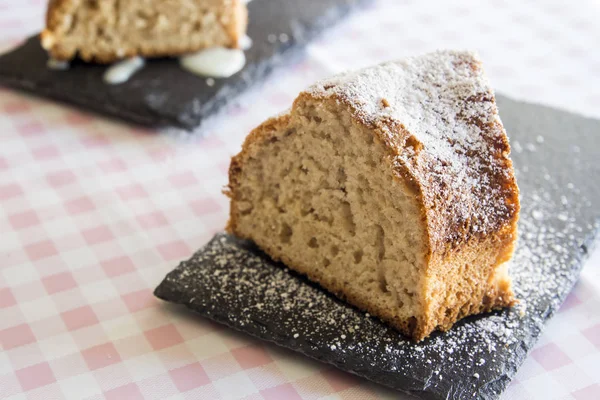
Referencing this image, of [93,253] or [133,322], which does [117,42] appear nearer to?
[93,253]

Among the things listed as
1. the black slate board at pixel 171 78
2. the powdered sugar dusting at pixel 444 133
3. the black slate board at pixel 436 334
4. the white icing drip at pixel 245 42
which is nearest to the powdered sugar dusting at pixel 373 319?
the black slate board at pixel 436 334

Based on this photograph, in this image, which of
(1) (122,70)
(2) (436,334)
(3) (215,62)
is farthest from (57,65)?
(2) (436,334)

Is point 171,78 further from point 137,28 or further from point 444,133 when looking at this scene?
point 444,133

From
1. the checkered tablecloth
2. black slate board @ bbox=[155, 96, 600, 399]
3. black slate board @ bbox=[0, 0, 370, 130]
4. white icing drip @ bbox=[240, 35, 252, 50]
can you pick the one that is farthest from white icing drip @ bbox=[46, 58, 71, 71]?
black slate board @ bbox=[155, 96, 600, 399]

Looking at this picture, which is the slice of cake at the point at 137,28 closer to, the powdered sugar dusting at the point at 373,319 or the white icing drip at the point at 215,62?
the white icing drip at the point at 215,62

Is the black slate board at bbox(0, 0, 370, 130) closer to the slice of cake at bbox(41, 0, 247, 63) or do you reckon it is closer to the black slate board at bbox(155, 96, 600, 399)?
the slice of cake at bbox(41, 0, 247, 63)

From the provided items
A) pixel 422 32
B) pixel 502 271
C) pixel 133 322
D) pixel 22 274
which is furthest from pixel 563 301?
pixel 422 32
